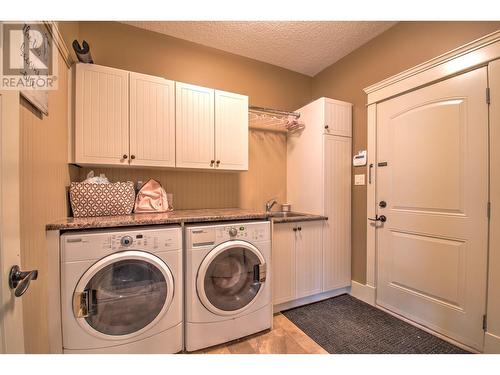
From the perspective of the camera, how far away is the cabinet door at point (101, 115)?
1514 mm

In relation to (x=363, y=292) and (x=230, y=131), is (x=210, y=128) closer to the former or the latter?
(x=230, y=131)

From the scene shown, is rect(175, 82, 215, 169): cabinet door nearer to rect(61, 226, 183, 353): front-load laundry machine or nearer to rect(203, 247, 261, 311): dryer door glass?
rect(61, 226, 183, 353): front-load laundry machine

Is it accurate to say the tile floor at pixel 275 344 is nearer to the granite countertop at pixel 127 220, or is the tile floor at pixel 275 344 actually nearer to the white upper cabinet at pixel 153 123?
the granite countertop at pixel 127 220

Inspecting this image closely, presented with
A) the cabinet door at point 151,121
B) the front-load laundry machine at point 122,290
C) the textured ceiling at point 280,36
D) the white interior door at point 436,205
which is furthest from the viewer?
the textured ceiling at point 280,36

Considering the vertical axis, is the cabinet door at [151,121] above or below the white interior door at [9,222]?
above

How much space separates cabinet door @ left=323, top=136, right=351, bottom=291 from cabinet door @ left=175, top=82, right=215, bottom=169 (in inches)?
47.8

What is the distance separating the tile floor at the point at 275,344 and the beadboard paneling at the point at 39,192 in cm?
98

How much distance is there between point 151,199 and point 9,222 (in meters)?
1.14

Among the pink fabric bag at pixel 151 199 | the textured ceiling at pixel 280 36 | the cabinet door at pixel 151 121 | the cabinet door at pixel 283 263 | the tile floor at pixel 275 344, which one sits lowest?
the tile floor at pixel 275 344

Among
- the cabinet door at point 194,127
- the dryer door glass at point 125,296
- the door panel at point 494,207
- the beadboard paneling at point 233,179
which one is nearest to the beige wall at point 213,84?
the beadboard paneling at point 233,179

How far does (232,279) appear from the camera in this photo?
5.29ft

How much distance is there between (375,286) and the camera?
206 cm

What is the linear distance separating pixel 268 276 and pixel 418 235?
4.35 ft

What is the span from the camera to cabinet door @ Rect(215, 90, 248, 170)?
1.99 meters
